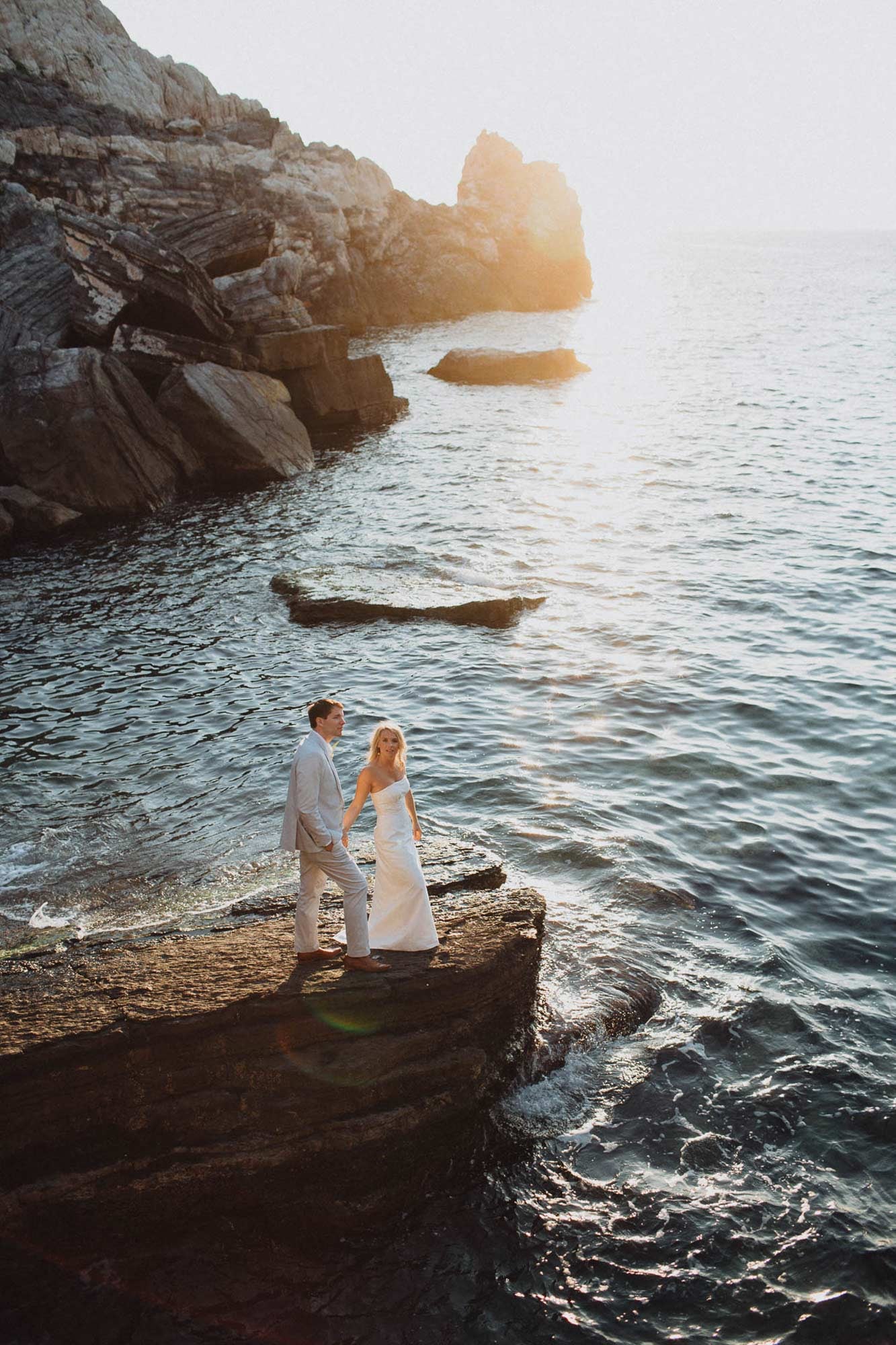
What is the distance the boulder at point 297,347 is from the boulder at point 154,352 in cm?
556

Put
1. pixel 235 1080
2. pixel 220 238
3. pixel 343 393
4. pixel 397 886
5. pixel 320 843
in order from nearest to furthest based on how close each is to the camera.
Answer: pixel 235 1080
pixel 320 843
pixel 397 886
pixel 220 238
pixel 343 393

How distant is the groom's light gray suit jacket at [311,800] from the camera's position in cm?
942

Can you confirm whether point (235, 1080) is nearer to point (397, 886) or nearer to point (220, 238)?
point (397, 886)

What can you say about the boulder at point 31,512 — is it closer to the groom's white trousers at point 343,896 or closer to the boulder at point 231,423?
the boulder at point 231,423

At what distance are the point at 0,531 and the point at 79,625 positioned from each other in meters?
7.87

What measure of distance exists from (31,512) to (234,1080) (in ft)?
87.8

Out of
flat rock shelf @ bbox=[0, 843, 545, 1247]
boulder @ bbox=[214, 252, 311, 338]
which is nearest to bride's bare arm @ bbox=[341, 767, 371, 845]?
flat rock shelf @ bbox=[0, 843, 545, 1247]

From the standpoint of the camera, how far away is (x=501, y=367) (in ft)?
216

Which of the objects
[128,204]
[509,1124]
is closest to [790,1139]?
[509,1124]

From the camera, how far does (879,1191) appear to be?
29.7 ft

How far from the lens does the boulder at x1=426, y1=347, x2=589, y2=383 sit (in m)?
Result: 65.6

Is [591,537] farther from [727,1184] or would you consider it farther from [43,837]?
[727,1184]

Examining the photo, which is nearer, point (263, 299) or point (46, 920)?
point (46, 920)

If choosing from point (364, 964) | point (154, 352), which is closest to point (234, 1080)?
point (364, 964)
